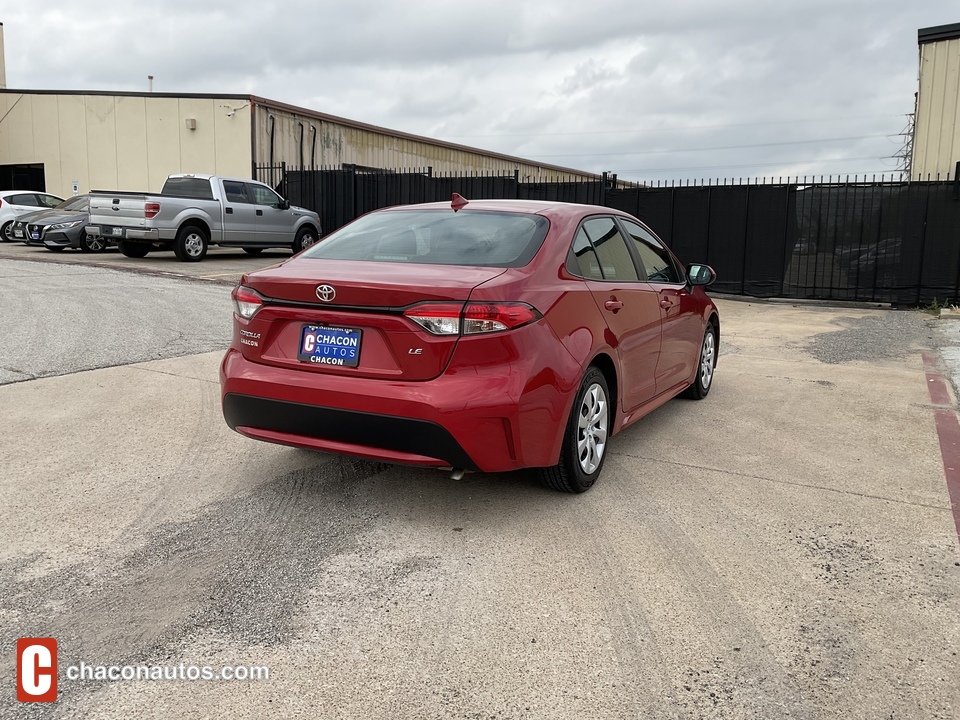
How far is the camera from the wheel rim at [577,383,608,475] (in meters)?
4.17

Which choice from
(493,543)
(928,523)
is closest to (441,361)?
(493,543)

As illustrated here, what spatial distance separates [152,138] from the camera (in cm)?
2311

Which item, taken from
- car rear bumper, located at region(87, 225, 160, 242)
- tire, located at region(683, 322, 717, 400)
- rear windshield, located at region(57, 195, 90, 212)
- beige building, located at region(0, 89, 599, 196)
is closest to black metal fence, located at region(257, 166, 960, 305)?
beige building, located at region(0, 89, 599, 196)

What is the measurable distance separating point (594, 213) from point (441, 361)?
1.79 m

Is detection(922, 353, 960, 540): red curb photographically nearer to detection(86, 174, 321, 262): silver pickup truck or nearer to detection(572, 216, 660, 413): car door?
detection(572, 216, 660, 413): car door

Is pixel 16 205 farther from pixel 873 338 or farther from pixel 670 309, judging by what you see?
pixel 670 309

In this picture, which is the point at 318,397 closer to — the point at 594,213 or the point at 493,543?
the point at 493,543

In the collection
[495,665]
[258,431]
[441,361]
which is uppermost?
[441,361]

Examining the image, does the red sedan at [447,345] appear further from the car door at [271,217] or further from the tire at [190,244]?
the car door at [271,217]

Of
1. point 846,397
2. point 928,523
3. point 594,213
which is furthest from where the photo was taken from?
point 846,397

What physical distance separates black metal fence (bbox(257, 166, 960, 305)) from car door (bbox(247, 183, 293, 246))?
620 cm

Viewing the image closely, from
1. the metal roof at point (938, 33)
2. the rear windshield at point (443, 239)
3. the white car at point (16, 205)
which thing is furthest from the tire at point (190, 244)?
the metal roof at point (938, 33)

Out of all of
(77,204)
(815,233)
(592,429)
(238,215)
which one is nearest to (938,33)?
(815,233)

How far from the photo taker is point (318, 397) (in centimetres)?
372
